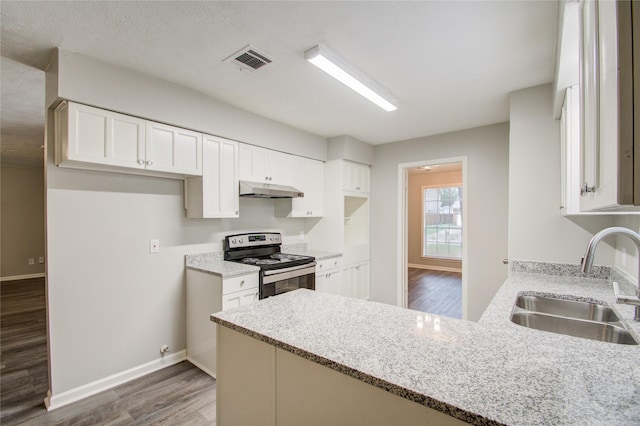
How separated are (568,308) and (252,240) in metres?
2.83

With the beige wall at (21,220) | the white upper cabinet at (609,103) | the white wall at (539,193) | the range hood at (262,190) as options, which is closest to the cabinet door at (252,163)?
the range hood at (262,190)

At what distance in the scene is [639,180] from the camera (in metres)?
0.50

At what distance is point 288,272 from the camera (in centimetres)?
298

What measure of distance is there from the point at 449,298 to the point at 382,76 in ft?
13.8

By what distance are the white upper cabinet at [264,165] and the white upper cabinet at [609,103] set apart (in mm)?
2773

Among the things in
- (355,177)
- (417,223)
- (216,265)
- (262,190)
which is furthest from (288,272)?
(417,223)

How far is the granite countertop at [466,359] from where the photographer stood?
692 mm

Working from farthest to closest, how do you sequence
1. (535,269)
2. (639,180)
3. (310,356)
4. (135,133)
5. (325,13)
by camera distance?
(535,269), (135,133), (325,13), (310,356), (639,180)

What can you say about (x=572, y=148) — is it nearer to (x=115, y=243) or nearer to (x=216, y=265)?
(x=216, y=265)

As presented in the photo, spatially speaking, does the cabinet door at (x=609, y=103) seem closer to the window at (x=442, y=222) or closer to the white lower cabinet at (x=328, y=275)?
the white lower cabinet at (x=328, y=275)

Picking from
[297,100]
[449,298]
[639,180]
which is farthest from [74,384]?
[449,298]

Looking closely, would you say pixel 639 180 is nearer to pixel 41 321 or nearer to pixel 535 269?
pixel 535 269

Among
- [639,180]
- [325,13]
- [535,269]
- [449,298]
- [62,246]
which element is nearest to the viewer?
[639,180]

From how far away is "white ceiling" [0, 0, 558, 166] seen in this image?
1.60m
